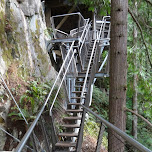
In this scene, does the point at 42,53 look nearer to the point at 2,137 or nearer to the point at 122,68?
the point at 2,137

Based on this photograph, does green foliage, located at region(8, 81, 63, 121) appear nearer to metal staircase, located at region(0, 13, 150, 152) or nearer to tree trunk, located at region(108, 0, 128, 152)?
metal staircase, located at region(0, 13, 150, 152)

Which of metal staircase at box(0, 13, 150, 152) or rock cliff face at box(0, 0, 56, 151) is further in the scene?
rock cliff face at box(0, 0, 56, 151)

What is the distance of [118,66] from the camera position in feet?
9.45

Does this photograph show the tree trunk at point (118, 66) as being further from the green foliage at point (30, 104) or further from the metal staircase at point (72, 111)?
the green foliage at point (30, 104)

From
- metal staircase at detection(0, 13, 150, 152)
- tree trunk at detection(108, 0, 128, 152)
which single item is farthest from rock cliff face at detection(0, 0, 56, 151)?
tree trunk at detection(108, 0, 128, 152)

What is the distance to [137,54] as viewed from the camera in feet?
13.9

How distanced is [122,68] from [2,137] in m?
3.04

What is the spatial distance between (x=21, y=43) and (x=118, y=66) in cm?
420

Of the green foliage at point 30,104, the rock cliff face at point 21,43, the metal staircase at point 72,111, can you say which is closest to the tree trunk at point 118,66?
the metal staircase at point 72,111

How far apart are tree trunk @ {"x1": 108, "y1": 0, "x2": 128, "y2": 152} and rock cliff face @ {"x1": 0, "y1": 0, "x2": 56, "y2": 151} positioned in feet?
8.60

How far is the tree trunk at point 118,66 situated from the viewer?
282 cm

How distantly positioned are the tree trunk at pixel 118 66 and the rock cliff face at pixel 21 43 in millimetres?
2621

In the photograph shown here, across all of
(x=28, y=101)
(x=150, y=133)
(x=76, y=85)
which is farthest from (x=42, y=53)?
(x=150, y=133)

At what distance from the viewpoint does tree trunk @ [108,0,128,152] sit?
282 cm
